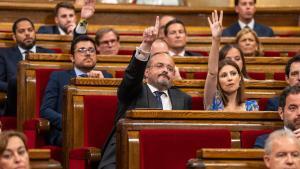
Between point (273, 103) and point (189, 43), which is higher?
point (189, 43)

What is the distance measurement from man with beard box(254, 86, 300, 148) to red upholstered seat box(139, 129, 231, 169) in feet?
0.34

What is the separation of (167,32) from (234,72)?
3.28 feet

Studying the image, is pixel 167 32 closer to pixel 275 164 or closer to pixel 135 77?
pixel 135 77

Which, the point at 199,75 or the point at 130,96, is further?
the point at 199,75

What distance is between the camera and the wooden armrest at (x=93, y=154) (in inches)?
106

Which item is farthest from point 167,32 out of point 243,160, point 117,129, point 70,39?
point 243,160

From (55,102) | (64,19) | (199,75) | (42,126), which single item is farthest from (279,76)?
(64,19)

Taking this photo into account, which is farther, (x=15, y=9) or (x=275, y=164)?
(x=15, y=9)

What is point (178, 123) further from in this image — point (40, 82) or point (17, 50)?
point (17, 50)

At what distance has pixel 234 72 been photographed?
2965 millimetres

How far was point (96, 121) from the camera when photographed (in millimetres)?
2887

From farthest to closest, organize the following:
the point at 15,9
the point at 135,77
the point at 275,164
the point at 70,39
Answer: the point at 15,9, the point at 70,39, the point at 135,77, the point at 275,164

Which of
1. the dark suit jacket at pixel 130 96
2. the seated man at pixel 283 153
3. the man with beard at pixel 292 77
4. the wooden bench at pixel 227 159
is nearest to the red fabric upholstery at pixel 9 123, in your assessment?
the dark suit jacket at pixel 130 96

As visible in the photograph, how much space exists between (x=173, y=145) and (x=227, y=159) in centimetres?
29
